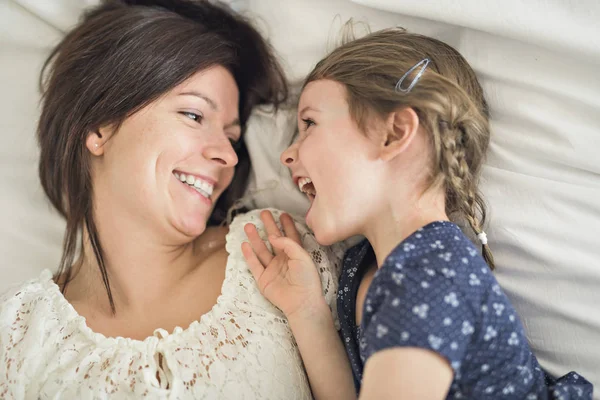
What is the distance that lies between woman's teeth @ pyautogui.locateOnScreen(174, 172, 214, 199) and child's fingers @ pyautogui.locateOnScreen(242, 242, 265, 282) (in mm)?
191

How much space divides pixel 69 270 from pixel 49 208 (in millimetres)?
308

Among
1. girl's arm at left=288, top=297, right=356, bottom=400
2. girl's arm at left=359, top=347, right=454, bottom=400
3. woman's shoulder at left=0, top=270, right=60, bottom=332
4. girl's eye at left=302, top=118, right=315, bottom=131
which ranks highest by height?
girl's eye at left=302, top=118, right=315, bottom=131

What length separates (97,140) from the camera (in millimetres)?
1404

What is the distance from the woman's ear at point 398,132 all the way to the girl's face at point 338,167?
3 centimetres

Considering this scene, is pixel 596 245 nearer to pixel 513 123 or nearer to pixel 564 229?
pixel 564 229

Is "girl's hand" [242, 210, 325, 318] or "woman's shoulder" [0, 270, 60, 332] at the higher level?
"girl's hand" [242, 210, 325, 318]

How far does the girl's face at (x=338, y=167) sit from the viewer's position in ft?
3.83

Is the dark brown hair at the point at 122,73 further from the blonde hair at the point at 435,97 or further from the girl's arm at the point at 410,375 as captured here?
the girl's arm at the point at 410,375

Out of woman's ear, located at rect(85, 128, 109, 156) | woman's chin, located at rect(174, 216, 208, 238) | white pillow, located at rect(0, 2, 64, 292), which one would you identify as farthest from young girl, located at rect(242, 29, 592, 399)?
white pillow, located at rect(0, 2, 64, 292)

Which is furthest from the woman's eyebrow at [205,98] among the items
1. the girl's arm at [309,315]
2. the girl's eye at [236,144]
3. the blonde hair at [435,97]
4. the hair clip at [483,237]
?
the hair clip at [483,237]

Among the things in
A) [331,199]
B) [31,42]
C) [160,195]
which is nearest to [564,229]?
[331,199]

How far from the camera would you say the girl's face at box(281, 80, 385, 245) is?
3.83 feet

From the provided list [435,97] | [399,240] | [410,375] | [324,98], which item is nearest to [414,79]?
→ [435,97]

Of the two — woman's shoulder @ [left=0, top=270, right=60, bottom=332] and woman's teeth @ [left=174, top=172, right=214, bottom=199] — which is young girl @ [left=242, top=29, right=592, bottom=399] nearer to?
woman's teeth @ [left=174, top=172, right=214, bottom=199]
